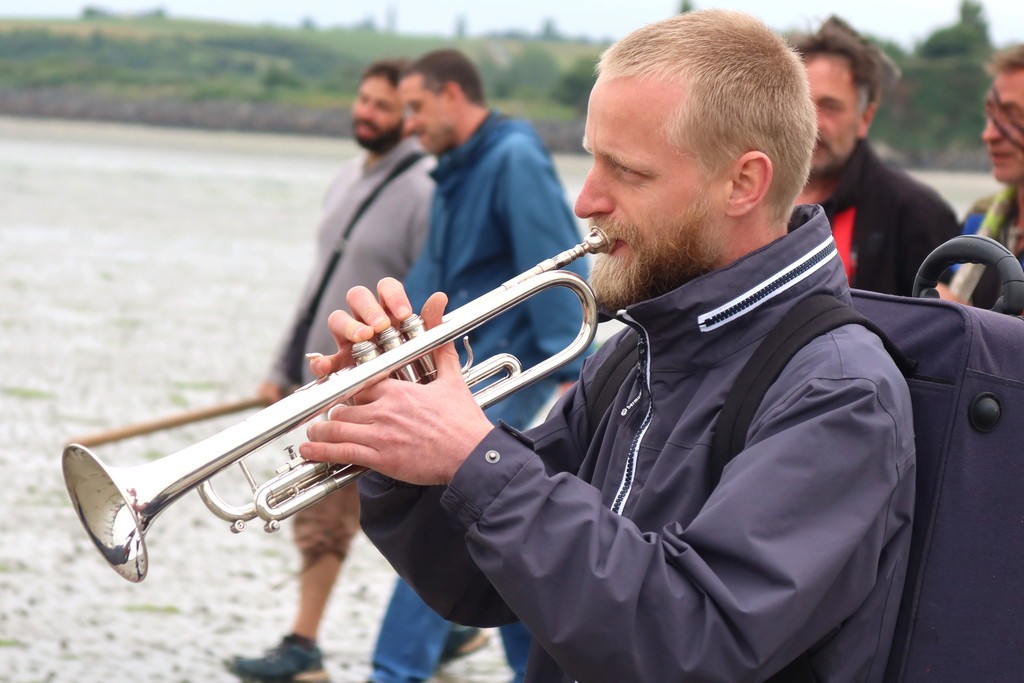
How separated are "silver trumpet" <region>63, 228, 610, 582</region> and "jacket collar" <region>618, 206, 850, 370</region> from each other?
186 millimetres

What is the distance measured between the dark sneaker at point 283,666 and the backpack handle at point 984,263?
357 centimetres

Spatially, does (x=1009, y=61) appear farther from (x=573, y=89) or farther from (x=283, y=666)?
(x=573, y=89)

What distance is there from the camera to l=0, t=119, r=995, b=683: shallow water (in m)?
5.88

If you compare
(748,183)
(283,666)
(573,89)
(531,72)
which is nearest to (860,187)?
(748,183)

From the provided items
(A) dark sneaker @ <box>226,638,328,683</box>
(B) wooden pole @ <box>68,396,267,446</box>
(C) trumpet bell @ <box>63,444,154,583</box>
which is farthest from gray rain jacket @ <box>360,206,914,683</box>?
(B) wooden pole @ <box>68,396,267,446</box>

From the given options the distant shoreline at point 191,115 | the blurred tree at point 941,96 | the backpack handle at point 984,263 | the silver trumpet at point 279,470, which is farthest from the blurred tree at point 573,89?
the silver trumpet at point 279,470

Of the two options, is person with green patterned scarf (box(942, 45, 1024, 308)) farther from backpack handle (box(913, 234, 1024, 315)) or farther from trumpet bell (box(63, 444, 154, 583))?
trumpet bell (box(63, 444, 154, 583))

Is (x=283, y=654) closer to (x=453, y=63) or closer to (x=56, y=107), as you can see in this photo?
(x=453, y=63)

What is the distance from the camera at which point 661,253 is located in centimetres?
234

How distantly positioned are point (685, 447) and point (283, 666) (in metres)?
3.66

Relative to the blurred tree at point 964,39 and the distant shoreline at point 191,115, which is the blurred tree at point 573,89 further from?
the blurred tree at point 964,39

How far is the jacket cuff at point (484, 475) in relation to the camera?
2.07 metres

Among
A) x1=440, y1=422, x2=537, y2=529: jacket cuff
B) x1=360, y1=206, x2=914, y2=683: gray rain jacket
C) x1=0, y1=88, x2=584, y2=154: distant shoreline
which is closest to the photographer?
x1=360, y1=206, x2=914, y2=683: gray rain jacket

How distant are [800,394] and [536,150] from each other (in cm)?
374
